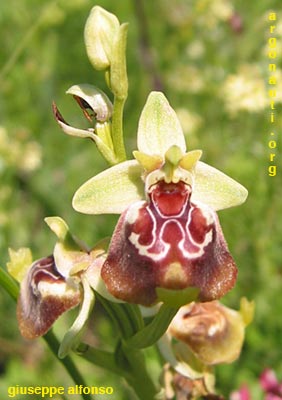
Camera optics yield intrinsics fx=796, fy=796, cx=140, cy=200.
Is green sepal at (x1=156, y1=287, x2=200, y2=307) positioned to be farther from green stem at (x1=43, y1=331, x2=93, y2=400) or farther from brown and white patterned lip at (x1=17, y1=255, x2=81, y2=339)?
green stem at (x1=43, y1=331, x2=93, y2=400)

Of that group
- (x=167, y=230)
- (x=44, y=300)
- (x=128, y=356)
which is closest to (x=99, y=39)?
(x=167, y=230)

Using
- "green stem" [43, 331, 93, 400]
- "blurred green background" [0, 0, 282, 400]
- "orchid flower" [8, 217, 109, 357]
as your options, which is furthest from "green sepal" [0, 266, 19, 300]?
"blurred green background" [0, 0, 282, 400]

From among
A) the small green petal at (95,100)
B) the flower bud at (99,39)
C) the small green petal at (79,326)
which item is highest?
the flower bud at (99,39)

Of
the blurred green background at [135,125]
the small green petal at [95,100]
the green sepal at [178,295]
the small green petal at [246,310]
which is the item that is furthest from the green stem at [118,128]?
the blurred green background at [135,125]

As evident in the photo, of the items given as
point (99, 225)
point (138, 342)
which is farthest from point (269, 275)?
point (138, 342)

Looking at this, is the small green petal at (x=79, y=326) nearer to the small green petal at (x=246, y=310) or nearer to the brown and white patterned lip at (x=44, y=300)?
the brown and white patterned lip at (x=44, y=300)

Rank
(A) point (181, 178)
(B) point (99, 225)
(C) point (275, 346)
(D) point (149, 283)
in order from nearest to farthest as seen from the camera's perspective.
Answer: (D) point (149, 283) < (A) point (181, 178) < (C) point (275, 346) < (B) point (99, 225)

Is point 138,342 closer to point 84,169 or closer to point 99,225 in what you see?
point 99,225
